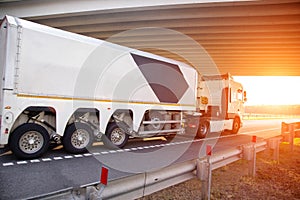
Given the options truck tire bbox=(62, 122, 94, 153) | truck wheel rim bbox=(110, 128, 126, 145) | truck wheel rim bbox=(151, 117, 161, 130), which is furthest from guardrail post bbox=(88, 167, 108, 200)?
truck wheel rim bbox=(151, 117, 161, 130)

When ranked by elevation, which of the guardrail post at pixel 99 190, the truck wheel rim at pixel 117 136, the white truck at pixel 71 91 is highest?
the white truck at pixel 71 91

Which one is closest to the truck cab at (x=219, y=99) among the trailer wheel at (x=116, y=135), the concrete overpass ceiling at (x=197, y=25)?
the concrete overpass ceiling at (x=197, y=25)

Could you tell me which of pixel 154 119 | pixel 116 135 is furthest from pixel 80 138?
pixel 154 119

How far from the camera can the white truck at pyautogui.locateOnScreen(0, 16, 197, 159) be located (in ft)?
18.3

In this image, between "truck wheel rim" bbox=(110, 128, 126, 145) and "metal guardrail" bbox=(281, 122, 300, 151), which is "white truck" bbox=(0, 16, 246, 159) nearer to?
"truck wheel rim" bbox=(110, 128, 126, 145)

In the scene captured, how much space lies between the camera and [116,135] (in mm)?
7945

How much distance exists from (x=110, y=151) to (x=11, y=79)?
3652 mm

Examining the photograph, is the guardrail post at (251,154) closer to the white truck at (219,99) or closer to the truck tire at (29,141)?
the truck tire at (29,141)

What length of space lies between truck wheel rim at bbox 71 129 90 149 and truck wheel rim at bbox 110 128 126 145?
3.15 ft

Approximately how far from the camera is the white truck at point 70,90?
558cm

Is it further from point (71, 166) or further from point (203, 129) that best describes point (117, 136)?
point (203, 129)

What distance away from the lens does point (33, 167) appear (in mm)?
5309

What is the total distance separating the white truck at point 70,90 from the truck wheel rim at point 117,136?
3 cm

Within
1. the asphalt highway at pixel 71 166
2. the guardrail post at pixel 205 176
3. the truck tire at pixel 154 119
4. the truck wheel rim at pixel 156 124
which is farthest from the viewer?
the truck wheel rim at pixel 156 124
